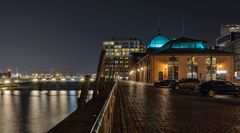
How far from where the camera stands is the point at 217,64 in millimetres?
82812

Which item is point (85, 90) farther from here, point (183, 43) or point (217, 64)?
point (183, 43)

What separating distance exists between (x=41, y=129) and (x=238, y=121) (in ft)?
40.8

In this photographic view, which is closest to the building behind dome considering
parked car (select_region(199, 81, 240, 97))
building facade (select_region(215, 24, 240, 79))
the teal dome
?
the teal dome

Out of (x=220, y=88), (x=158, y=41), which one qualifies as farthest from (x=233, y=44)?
(x=220, y=88)

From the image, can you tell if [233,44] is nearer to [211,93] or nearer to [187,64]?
[187,64]

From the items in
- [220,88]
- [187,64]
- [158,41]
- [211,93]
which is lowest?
[211,93]

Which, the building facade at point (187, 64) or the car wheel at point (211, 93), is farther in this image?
the building facade at point (187, 64)

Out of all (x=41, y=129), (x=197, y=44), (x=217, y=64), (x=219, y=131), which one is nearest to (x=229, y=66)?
(x=217, y=64)

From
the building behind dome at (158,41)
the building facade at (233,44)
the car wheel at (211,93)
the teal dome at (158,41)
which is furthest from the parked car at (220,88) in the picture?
the building facade at (233,44)

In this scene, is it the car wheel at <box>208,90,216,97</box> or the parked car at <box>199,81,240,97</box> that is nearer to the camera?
the parked car at <box>199,81,240,97</box>

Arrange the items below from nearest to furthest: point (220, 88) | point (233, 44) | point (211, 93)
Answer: point (220, 88) → point (211, 93) → point (233, 44)

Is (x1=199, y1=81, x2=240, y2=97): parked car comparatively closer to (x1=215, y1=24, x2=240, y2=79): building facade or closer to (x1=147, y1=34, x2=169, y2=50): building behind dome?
(x1=147, y1=34, x2=169, y2=50): building behind dome

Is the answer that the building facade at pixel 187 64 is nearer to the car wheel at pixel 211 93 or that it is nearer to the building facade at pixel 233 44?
the building facade at pixel 233 44

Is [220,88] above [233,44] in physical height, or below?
below
